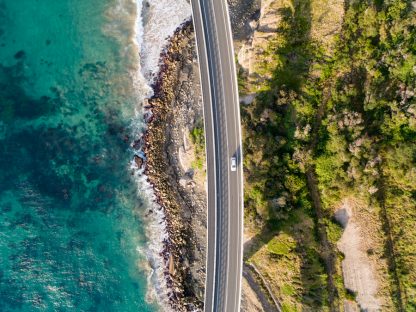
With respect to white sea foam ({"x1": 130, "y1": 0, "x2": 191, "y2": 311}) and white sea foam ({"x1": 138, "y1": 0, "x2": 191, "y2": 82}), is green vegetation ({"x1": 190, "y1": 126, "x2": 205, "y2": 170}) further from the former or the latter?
white sea foam ({"x1": 138, "y1": 0, "x2": 191, "y2": 82})

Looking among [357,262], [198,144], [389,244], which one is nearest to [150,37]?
[198,144]

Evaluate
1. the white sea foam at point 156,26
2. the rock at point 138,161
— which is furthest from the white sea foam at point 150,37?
the rock at point 138,161

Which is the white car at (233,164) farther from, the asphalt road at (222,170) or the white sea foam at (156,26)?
the white sea foam at (156,26)

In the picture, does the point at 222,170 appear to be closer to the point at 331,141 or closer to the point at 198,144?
the point at 198,144

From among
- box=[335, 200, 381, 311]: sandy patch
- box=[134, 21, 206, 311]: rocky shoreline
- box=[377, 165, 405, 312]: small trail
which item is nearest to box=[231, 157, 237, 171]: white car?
box=[134, 21, 206, 311]: rocky shoreline

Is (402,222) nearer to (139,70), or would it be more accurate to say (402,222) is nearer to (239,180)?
(239,180)
